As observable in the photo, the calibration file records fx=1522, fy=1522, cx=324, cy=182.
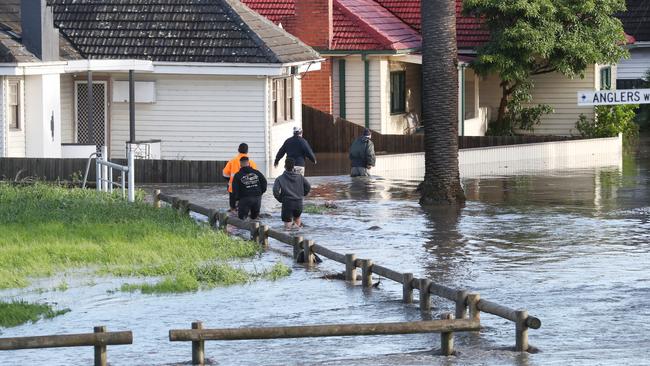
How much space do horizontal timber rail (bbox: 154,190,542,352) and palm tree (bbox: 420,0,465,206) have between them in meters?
5.72

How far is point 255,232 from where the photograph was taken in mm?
24453

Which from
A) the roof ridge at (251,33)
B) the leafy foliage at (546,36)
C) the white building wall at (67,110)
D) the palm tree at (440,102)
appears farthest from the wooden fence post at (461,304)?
the leafy foliage at (546,36)

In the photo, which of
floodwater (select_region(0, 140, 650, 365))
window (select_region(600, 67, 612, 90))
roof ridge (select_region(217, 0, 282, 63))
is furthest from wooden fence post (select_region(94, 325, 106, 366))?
window (select_region(600, 67, 612, 90))

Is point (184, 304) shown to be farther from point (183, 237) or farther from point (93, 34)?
point (93, 34)

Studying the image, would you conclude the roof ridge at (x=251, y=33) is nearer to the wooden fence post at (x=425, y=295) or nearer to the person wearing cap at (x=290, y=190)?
the person wearing cap at (x=290, y=190)

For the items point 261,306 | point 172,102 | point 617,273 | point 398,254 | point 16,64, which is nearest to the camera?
point 261,306

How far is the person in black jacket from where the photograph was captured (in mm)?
26328

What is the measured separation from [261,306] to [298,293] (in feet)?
3.74

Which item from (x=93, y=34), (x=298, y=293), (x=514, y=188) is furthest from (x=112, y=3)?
(x=298, y=293)

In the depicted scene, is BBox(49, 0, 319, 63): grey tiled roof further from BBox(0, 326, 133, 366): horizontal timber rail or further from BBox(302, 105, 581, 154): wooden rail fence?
BBox(0, 326, 133, 366): horizontal timber rail

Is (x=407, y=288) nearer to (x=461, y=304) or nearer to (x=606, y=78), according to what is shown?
(x=461, y=304)

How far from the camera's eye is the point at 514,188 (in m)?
34.7

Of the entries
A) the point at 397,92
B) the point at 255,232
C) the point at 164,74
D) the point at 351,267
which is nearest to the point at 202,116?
the point at 164,74

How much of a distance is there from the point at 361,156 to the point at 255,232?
11.0 m
